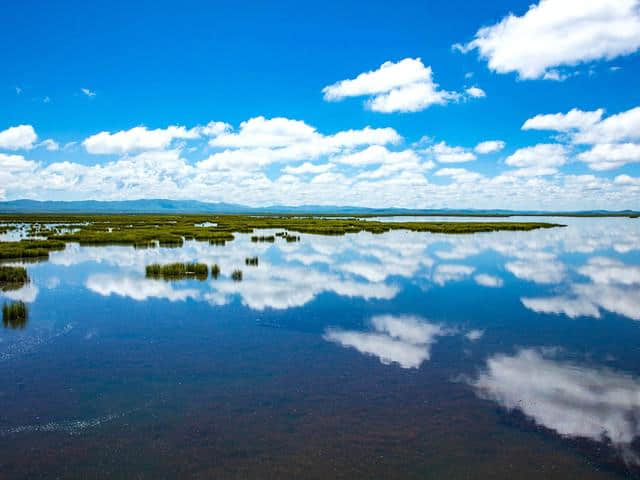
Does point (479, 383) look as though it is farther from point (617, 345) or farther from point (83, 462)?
point (83, 462)

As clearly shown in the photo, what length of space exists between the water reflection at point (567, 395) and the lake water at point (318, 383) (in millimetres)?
53

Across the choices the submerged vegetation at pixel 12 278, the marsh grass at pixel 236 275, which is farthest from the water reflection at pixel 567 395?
the submerged vegetation at pixel 12 278

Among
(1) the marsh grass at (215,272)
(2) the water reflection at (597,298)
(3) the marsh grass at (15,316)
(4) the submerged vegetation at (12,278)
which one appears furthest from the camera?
(1) the marsh grass at (215,272)

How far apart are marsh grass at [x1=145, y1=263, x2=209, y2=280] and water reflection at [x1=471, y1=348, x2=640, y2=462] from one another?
61.3ft

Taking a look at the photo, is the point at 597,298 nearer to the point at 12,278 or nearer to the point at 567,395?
the point at 567,395

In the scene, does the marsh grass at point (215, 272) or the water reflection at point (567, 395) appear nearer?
the water reflection at point (567, 395)

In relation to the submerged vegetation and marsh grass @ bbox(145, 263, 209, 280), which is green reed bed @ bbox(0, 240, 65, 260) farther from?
marsh grass @ bbox(145, 263, 209, 280)

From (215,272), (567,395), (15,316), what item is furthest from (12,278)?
(567,395)

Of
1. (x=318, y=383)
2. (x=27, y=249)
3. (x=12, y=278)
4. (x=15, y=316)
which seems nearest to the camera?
(x=318, y=383)

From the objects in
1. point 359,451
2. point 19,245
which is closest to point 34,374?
point 359,451

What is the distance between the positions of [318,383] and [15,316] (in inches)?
525

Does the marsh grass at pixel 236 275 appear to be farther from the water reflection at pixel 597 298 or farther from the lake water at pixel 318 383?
the water reflection at pixel 597 298

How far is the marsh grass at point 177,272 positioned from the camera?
1048 inches

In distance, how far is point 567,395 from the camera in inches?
409
